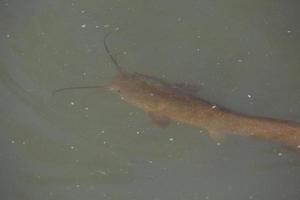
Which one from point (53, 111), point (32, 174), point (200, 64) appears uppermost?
point (200, 64)

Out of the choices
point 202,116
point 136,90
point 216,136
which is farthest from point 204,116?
point 136,90

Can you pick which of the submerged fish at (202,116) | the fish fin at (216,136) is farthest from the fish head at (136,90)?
the fish fin at (216,136)

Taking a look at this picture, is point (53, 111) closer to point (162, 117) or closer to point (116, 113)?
point (116, 113)

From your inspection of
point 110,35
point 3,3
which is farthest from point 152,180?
point 3,3

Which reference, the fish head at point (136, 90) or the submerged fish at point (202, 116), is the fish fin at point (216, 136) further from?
the fish head at point (136, 90)

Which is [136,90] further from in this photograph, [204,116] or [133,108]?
[204,116]

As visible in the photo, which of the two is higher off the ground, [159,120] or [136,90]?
[136,90]

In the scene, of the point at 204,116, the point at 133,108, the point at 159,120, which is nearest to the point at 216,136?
the point at 204,116
